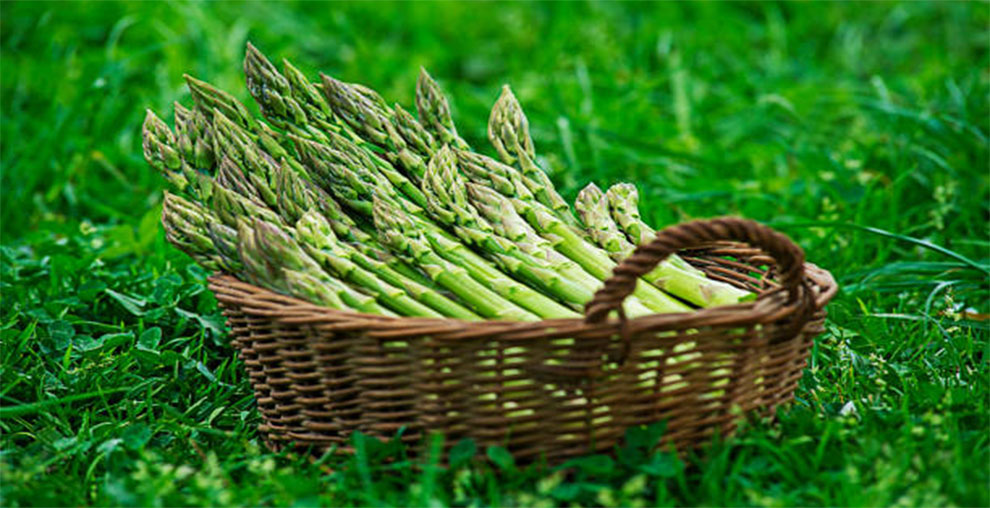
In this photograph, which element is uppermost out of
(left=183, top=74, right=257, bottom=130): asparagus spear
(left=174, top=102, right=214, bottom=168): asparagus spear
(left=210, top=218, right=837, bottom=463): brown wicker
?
(left=183, top=74, right=257, bottom=130): asparagus spear

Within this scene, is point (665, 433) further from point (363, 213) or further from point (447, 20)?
point (447, 20)

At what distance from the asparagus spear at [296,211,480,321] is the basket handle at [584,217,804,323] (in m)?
0.39

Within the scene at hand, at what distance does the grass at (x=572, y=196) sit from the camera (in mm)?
2152

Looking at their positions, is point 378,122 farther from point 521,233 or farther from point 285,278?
point 285,278

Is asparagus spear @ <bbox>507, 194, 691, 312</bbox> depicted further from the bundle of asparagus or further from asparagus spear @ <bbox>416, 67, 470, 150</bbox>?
asparagus spear @ <bbox>416, 67, 470, 150</bbox>

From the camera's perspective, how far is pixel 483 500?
2.11 m

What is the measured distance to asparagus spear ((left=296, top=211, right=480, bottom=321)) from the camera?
2305mm

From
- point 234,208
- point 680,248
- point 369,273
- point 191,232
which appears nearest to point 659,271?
point 680,248

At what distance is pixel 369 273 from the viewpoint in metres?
2.36

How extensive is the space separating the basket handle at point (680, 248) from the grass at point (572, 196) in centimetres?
31

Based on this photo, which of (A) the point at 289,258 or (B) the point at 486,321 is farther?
(A) the point at 289,258

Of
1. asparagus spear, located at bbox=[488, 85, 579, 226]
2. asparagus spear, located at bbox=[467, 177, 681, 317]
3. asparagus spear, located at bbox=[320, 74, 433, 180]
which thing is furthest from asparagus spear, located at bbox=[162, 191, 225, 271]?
asparagus spear, located at bbox=[488, 85, 579, 226]

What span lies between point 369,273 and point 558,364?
1.71 ft

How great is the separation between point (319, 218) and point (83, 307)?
1118mm
